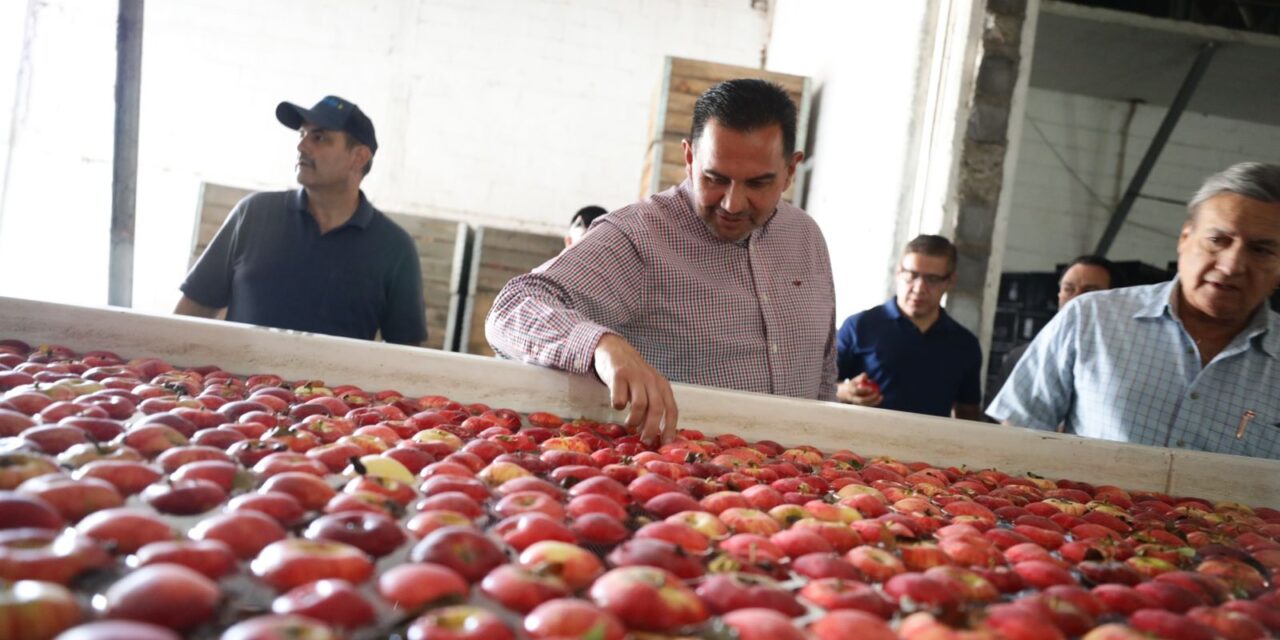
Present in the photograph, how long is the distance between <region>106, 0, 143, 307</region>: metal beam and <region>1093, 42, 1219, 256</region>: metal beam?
7.31m

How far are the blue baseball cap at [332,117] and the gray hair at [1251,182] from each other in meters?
2.66

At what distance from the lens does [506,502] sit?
1.05 meters

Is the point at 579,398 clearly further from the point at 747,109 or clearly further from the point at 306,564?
the point at 306,564

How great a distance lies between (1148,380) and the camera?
7.45 ft

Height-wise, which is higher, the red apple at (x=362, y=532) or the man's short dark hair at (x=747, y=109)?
the man's short dark hair at (x=747, y=109)

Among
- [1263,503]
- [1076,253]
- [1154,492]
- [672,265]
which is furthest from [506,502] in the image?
[1076,253]

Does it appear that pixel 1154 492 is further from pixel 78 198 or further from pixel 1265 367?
pixel 78 198

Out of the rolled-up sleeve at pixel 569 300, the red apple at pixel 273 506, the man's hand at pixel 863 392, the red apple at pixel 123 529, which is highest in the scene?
the rolled-up sleeve at pixel 569 300

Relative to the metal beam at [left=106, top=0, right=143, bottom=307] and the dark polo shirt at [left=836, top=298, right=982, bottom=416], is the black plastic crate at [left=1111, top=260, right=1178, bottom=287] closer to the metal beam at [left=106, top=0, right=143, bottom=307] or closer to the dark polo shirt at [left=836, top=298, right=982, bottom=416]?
the dark polo shirt at [left=836, top=298, right=982, bottom=416]

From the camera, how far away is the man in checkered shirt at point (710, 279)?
2025 mm

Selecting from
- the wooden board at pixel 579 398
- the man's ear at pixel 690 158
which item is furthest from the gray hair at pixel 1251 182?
the man's ear at pixel 690 158

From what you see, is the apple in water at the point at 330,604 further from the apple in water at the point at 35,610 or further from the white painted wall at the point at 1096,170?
the white painted wall at the point at 1096,170

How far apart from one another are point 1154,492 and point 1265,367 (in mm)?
671

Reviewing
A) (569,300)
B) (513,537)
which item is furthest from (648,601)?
(569,300)
